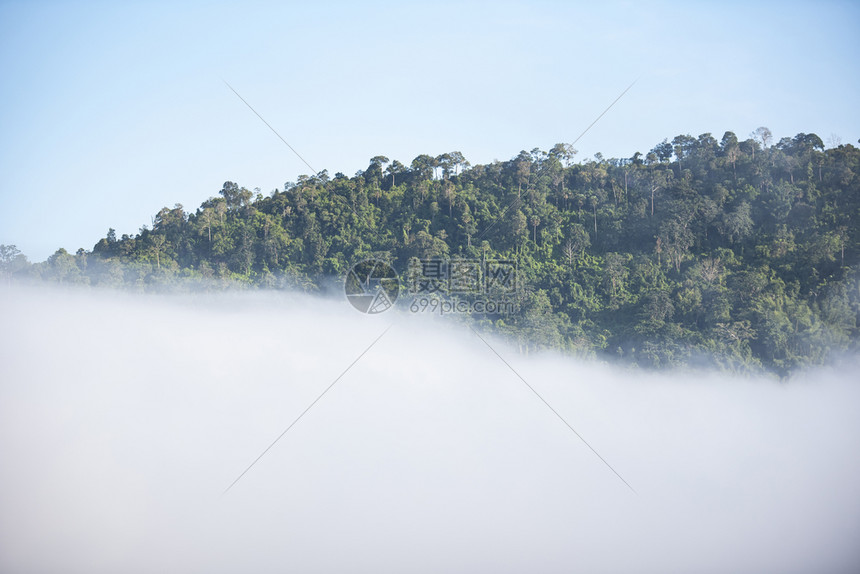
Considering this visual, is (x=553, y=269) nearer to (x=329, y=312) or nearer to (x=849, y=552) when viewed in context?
(x=329, y=312)

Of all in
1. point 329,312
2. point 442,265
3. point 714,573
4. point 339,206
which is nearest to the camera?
point 714,573

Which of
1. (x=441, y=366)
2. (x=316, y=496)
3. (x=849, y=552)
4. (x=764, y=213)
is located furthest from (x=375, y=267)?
(x=849, y=552)

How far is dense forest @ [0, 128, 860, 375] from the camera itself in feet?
179

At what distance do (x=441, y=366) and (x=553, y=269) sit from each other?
54.0ft

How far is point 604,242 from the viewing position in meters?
60.1

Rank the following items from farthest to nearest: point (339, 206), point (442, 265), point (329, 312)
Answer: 1. point (329, 312)
2. point (339, 206)
3. point (442, 265)

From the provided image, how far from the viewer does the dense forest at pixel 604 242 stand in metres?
54.4

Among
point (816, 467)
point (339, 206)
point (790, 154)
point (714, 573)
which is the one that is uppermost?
point (790, 154)

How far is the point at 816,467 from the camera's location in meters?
63.8

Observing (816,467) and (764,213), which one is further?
(816,467)

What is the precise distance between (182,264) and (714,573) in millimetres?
48685

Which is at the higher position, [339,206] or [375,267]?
[339,206]

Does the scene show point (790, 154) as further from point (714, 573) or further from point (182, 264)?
point (182, 264)

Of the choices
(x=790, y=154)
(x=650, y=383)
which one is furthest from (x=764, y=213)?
(x=650, y=383)
